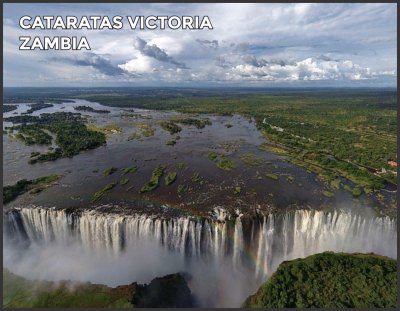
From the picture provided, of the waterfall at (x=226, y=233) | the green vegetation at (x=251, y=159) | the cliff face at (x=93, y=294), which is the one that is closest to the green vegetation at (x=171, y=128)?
the green vegetation at (x=251, y=159)

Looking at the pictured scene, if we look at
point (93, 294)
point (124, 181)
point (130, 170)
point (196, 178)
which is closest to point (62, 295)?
point (93, 294)

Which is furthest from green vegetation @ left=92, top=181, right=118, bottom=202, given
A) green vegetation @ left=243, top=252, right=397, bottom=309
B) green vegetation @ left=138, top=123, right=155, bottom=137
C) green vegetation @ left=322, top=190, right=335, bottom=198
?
green vegetation @ left=138, top=123, right=155, bottom=137

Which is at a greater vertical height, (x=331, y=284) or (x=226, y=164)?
(x=226, y=164)

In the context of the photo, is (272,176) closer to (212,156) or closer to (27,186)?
(212,156)

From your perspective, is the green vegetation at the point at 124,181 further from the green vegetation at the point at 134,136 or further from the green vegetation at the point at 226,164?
the green vegetation at the point at 134,136

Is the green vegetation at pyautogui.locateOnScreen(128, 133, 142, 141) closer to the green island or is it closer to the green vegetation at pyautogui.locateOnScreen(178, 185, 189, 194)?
the green island

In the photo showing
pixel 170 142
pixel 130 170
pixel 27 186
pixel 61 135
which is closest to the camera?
pixel 27 186
